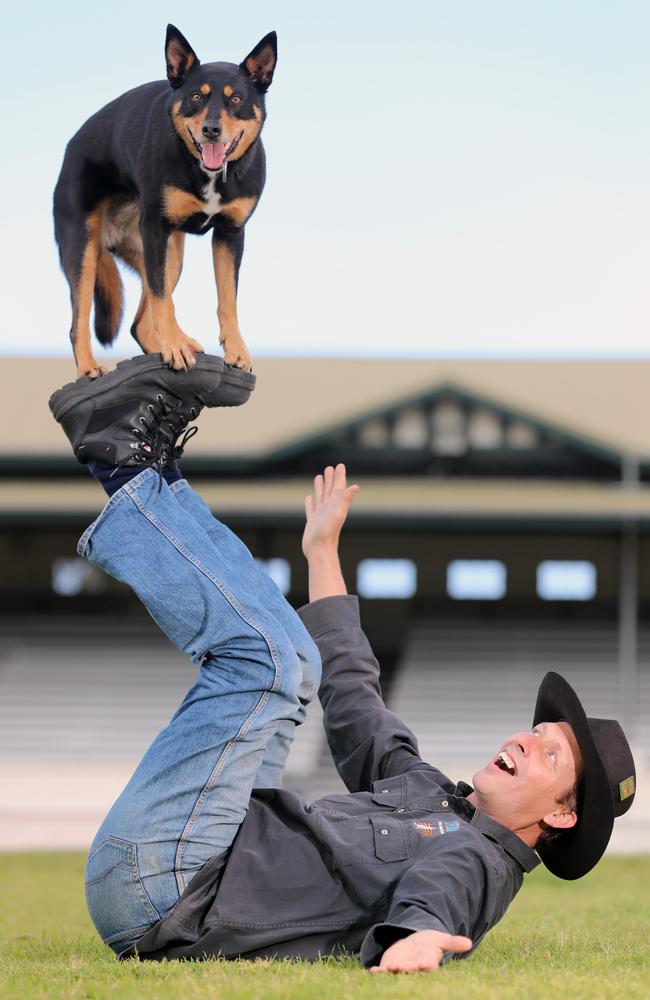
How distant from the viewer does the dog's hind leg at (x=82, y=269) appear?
4.52 m

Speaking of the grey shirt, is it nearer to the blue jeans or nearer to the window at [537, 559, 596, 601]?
the blue jeans

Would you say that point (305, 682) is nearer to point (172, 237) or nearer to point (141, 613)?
point (172, 237)

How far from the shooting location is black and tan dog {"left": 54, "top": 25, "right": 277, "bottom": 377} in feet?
13.7

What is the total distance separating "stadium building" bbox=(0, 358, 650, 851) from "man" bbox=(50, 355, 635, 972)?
45.7 feet

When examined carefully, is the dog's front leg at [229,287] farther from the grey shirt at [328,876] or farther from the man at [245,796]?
the grey shirt at [328,876]

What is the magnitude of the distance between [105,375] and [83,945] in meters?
2.26

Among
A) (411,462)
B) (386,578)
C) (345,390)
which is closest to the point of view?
(411,462)

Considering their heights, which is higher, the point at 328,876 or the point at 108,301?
the point at 108,301

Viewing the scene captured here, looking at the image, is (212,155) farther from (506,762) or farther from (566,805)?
(566,805)

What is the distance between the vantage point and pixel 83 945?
5250 millimetres

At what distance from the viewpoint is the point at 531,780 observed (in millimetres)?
4207

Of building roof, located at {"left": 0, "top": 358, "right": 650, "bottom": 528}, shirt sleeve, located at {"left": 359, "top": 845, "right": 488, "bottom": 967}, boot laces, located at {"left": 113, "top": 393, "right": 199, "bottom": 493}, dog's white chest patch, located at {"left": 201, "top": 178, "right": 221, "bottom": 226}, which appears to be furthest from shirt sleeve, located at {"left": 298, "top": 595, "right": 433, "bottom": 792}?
building roof, located at {"left": 0, "top": 358, "right": 650, "bottom": 528}

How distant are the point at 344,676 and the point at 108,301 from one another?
1.54 m

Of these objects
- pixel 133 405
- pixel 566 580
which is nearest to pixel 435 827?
pixel 133 405
